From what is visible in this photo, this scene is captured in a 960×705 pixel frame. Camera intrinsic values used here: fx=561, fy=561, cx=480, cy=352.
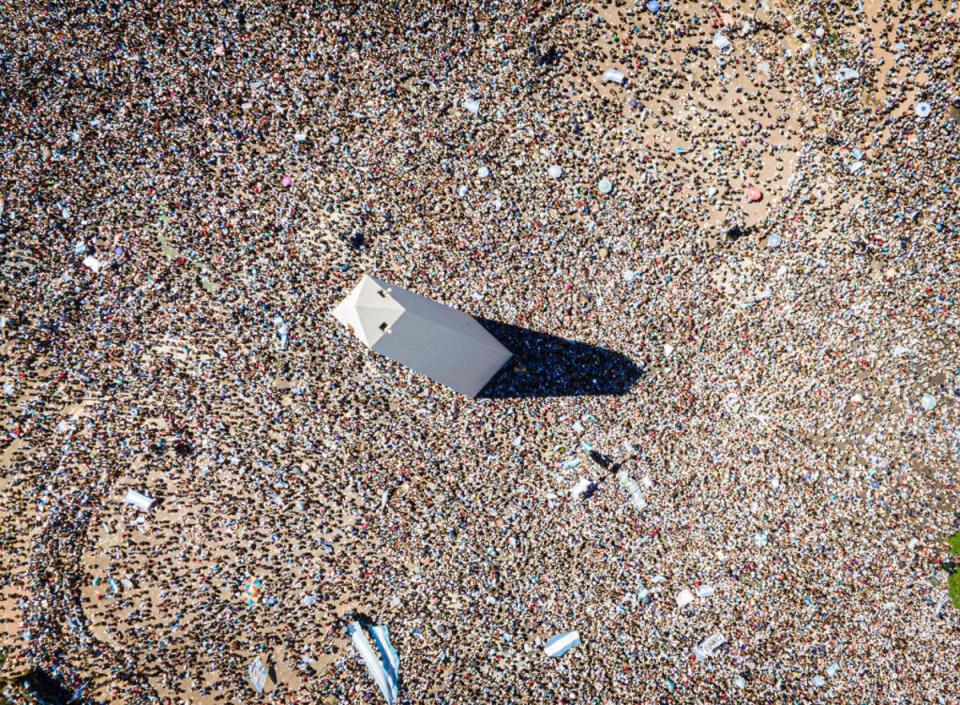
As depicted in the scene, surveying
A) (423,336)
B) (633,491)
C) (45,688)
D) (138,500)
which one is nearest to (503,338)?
(423,336)

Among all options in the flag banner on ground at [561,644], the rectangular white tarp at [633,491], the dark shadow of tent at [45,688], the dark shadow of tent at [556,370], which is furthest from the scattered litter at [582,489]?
the dark shadow of tent at [45,688]

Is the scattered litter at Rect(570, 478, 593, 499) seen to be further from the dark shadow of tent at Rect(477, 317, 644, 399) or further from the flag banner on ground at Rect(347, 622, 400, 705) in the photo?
the flag banner on ground at Rect(347, 622, 400, 705)

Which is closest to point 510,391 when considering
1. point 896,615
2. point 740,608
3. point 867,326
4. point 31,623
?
point 740,608

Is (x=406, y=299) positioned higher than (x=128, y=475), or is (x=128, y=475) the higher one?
(x=406, y=299)

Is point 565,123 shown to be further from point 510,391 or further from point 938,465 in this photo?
point 938,465

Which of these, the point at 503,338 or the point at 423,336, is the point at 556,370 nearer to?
the point at 503,338

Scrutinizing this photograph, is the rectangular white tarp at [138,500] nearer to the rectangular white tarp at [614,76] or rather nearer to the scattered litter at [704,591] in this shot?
the scattered litter at [704,591]
